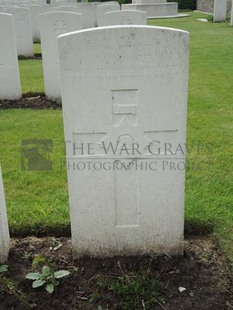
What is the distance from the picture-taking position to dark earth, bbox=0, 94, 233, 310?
2344 mm

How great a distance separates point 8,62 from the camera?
264 inches

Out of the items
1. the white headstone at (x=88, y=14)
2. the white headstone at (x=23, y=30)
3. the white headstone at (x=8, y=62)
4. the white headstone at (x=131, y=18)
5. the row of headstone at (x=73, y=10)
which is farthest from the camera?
the white headstone at (x=88, y=14)

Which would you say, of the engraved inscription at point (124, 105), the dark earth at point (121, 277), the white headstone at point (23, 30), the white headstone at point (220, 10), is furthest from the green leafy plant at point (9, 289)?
the white headstone at point (220, 10)

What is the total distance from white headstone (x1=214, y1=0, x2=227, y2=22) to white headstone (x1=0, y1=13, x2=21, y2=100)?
14340mm

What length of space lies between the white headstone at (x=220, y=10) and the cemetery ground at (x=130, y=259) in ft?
47.4

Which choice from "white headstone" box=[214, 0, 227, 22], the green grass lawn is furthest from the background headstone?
the green grass lawn

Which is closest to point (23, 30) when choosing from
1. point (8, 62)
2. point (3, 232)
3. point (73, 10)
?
point (73, 10)

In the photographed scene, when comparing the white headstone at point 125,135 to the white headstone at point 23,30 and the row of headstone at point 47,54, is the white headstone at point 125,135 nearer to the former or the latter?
the row of headstone at point 47,54

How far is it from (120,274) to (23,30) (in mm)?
9990

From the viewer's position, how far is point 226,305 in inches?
91.4

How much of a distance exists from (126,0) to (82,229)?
30613 millimetres

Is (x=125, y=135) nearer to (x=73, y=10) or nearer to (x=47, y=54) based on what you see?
(x=47, y=54)

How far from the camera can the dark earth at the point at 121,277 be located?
2.34 m

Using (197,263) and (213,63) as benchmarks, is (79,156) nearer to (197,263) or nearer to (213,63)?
(197,263)
